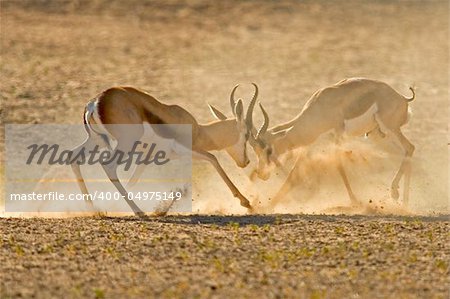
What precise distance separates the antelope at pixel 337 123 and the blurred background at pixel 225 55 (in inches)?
43.0

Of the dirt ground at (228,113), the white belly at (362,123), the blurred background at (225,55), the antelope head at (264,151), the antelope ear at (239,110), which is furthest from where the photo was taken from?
the blurred background at (225,55)

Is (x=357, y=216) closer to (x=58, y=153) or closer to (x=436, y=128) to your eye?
(x=58, y=153)

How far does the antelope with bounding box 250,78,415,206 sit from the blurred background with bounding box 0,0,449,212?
3.58 ft

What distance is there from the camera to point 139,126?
14.2 m

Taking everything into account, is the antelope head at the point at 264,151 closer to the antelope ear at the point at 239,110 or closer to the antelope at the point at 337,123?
the antelope at the point at 337,123

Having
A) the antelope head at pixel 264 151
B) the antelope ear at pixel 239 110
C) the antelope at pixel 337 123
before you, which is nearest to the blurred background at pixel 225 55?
the antelope at pixel 337 123

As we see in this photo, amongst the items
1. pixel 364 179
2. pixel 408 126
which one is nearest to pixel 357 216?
pixel 364 179

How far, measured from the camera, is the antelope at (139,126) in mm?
13984

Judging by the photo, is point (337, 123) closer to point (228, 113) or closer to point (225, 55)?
point (228, 113)

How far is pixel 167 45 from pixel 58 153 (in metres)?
15.0

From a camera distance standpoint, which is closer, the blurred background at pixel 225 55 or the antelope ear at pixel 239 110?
the antelope ear at pixel 239 110

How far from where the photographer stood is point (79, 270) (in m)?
10.8

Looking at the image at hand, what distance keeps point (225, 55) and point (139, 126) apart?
17.9 meters

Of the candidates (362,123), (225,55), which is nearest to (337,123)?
(362,123)
